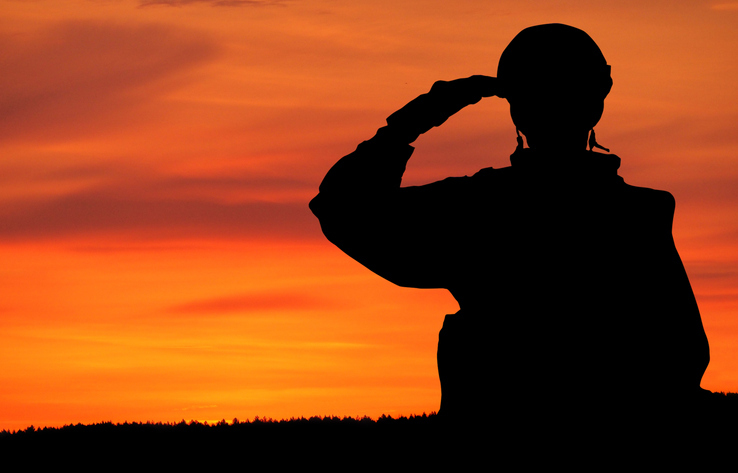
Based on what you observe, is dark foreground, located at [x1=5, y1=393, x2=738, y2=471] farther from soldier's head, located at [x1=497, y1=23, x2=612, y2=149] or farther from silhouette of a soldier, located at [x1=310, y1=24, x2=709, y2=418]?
soldier's head, located at [x1=497, y1=23, x2=612, y2=149]

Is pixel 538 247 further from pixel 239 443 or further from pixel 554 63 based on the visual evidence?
pixel 239 443

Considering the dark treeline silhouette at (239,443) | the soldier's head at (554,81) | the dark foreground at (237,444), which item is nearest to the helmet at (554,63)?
the soldier's head at (554,81)

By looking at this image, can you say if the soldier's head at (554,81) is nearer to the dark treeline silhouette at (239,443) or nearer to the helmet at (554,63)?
the helmet at (554,63)

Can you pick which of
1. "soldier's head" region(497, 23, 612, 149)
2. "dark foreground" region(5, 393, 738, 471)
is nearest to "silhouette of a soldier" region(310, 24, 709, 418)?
"soldier's head" region(497, 23, 612, 149)

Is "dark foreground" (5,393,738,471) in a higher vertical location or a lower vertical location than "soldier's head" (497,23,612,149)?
lower

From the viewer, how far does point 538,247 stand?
9.48ft

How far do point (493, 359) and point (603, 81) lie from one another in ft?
3.63

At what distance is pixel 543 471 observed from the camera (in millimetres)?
2752

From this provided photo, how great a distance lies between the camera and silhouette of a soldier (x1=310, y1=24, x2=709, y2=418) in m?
2.82

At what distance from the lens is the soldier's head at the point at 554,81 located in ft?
9.83

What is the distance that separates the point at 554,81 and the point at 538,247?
24.1 inches

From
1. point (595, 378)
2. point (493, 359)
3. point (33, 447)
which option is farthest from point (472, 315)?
point (33, 447)

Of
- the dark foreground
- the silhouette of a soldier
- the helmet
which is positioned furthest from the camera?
the dark foreground

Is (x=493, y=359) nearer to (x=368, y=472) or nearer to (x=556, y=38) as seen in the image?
(x=556, y=38)
